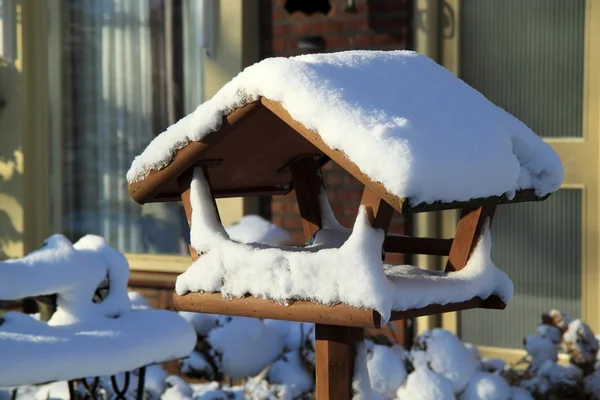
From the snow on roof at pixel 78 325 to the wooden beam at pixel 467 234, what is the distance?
1.31 metres

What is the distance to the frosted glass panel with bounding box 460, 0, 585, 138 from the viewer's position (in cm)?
511

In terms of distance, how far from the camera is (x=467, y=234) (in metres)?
2.57

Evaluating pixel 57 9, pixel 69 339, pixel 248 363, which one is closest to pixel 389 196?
pixel 69 339

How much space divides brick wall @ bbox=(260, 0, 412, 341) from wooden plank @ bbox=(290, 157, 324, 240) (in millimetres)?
2444

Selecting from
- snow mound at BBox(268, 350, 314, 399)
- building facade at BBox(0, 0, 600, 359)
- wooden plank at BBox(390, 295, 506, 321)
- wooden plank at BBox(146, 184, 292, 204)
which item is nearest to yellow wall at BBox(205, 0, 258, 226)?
building facade at BBox(0, 0, 600, 359)

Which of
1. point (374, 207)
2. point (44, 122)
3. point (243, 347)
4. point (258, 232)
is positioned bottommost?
point (243, 347)

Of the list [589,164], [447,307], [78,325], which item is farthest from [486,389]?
[447,307]

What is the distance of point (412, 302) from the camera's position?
229 centimetres

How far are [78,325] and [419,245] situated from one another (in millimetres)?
1309

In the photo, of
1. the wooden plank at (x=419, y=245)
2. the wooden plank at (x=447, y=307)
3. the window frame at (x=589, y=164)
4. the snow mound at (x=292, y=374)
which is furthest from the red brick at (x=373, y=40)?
the wooden plank at (x=447, y=307)

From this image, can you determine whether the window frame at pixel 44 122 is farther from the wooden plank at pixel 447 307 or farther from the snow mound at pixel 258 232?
the wooden plank at pixel 447 307

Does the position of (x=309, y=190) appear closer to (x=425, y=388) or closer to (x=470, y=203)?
(x=470, y=203)

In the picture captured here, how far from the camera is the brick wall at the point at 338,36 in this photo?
5.33 meters

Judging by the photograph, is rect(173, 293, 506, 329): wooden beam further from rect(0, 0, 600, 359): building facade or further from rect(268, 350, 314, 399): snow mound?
rect(0, 0, 600, 359): building facade
